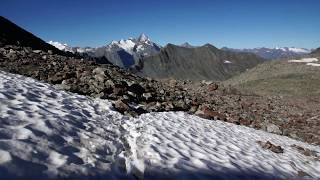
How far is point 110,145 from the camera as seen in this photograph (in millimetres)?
11430

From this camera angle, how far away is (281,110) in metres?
27.2

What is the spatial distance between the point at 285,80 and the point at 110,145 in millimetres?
43371

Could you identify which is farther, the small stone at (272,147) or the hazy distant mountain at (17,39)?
the hazy distant mountain at (17,39)

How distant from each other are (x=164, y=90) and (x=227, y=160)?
12.9 metres

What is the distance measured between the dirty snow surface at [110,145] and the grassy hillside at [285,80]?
22754mm

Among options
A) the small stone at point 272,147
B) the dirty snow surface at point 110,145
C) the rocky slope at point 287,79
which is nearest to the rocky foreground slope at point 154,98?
the dirty snow surface at point 110,145

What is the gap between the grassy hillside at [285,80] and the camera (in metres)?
43.6

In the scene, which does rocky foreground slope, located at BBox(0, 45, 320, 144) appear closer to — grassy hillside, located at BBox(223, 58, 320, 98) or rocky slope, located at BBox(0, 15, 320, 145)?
rocky slope, located at BBox(0, 15, 320, 145)

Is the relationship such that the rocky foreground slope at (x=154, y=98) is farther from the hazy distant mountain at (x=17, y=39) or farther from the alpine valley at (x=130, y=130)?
the hazy distant mountain at (x=17, y=39)

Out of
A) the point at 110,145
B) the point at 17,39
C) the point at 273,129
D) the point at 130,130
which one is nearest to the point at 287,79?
the point at 273,129

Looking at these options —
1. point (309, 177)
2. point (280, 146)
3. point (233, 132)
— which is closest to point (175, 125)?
point (233, 132)

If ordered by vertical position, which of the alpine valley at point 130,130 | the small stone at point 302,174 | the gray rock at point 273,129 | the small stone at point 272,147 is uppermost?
the alpine valley at point 130,130

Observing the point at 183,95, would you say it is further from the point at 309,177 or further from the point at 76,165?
the point at 76,165

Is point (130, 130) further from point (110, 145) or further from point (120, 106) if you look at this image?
point (120, 106)
